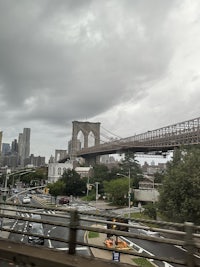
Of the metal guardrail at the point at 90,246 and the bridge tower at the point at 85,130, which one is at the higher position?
the bridge tower at the point at 85,130

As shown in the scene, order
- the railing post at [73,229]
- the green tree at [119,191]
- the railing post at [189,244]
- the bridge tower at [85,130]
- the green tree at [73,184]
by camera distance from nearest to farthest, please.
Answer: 1. the railing post at [189,244]
2. the railing post at [73,229]
3. the green tree at [119,191]
4. the green tree at [73,184]
5. the bridge tower at [85,130]

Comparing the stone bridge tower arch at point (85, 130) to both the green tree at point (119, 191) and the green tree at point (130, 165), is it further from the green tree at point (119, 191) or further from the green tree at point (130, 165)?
the green tree at point (119, 191)

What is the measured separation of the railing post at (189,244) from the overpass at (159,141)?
63.0 metres

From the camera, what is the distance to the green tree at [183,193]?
26.3 meters

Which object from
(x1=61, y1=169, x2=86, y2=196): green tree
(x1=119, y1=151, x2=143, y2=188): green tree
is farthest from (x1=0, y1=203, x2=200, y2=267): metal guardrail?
(x1=119, y1=151, x2=143, y2=188): green tree

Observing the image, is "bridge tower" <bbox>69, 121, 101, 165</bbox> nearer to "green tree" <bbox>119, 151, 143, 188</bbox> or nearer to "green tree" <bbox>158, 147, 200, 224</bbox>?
"green tree" <bbox>119, 151, 143, 188</bbox>

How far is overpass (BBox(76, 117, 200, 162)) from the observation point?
76.7 meters

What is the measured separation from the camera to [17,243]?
586 centimetres

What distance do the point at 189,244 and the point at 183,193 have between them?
24.3 metres

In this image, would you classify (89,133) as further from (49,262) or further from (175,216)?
(49,262)

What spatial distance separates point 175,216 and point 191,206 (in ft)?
5.99

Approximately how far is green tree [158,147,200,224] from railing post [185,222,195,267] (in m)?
22.9

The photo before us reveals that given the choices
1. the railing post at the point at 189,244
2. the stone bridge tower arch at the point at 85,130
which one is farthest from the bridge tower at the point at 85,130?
the railing post at the point at 189,244

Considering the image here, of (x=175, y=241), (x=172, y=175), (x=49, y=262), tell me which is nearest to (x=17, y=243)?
(x=49, y=262)
